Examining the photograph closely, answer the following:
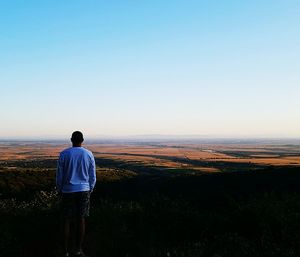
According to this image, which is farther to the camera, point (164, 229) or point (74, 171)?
point (164, 229)

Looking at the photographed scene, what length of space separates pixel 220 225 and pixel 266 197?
5.44 feet

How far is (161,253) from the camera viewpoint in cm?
829

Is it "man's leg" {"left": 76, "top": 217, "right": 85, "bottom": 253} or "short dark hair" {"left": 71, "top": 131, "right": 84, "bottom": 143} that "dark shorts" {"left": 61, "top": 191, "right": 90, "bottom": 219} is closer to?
"man's leg" {"left": 76, "top": 217, "right": 85, "bottom": 253}

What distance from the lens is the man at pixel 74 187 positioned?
28.1ft

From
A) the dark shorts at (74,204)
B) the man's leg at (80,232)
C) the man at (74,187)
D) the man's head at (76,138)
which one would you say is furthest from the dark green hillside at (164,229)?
the man's head at (76,138)

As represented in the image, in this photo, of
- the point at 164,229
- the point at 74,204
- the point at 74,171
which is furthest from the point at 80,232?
the point at 164,229

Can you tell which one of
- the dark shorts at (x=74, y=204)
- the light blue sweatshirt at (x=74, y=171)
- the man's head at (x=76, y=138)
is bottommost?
the dark shorts at (x=74, y=204)

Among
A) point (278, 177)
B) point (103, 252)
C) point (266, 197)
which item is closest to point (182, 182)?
point (278, 177)

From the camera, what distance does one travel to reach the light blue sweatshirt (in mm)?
8586

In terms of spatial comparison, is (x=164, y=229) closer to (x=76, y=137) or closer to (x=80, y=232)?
(x=80, y=232)

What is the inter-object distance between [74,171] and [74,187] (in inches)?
11.0

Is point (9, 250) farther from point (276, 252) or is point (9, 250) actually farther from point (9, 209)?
point (276, 252)

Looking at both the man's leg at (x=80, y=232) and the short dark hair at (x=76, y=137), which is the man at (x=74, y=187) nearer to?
the man's leg at (x=80, y=232)

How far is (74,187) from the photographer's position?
8.56m
